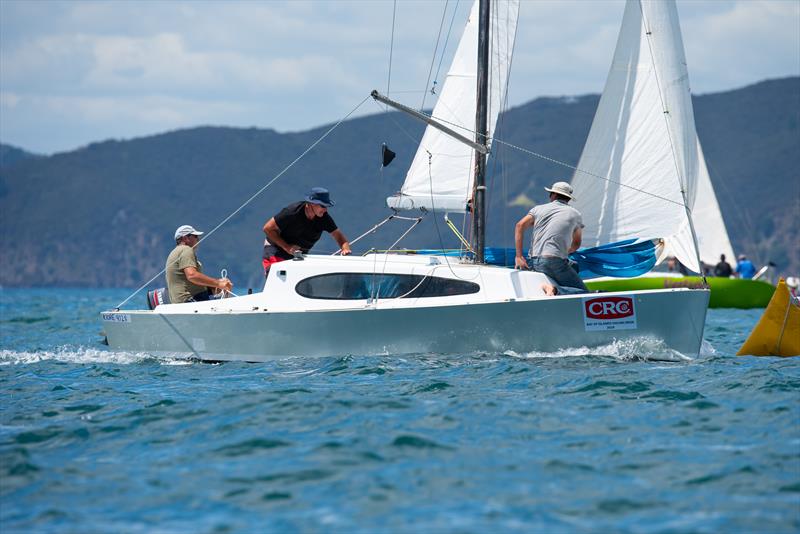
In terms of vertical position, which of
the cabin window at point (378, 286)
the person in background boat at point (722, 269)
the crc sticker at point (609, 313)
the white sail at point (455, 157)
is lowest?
the person in background boat at point (722, 269)

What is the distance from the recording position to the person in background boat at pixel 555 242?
11930 mm

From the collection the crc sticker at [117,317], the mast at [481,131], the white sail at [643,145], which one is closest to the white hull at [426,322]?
the crc sticker at [117,317]

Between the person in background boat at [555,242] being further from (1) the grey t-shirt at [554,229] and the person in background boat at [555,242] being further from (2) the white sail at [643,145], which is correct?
(2) the white sail at [643,145]

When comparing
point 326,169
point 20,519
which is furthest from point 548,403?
point 326,169

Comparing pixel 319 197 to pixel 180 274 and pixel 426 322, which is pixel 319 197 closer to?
pixel 180 274

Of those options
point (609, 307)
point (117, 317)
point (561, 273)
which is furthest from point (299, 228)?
point (609, 307)

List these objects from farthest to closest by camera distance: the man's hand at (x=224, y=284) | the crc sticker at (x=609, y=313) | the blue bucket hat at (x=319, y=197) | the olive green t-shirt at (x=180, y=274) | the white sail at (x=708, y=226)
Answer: the white sail at (x=708, y=226)
the olive green t-shirt at (x=180, y=274)
the man's hand at (x=224, y=284)
the blue bucket hat at (x=319, y=197)
the crc sticker at (x=609, y=313)

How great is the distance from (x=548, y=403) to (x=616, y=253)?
4.81 metres

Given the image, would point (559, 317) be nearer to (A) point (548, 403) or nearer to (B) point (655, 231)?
(A) point (548, 403)

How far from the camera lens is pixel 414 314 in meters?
11.8

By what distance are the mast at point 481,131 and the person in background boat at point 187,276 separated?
3047 mm

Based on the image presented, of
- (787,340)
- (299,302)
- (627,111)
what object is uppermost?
(627,111)

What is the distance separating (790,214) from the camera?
13612cm

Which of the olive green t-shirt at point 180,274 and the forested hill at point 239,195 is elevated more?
the forested hill at point 239,195
